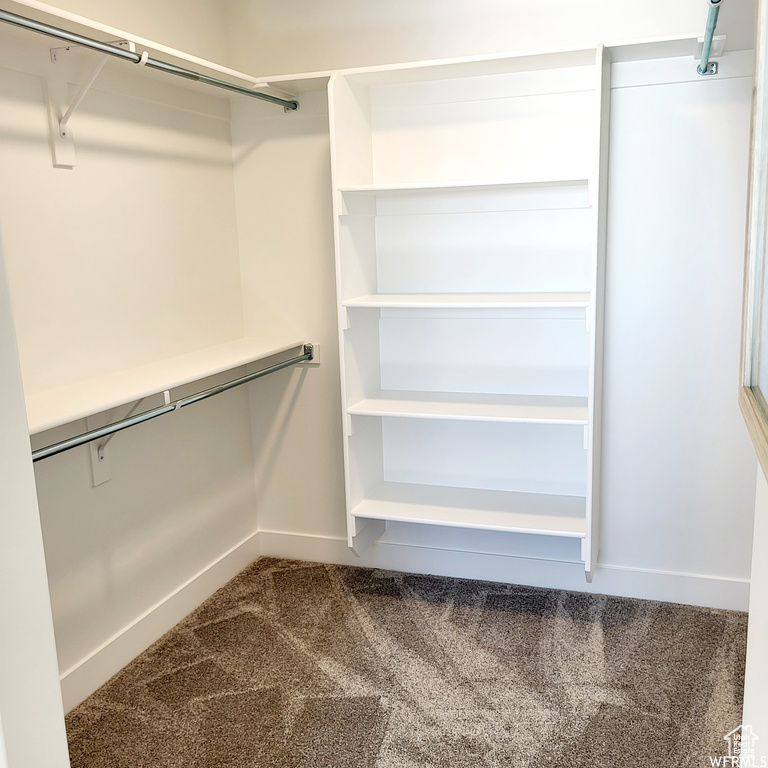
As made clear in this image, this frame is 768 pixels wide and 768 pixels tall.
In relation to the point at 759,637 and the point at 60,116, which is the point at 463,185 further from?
the point at 759,637

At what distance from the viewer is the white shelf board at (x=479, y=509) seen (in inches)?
102

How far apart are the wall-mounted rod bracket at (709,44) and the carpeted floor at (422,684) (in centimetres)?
182

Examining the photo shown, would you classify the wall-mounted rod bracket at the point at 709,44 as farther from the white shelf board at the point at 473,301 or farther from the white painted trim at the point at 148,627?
the white painted trim at the point at 148,627

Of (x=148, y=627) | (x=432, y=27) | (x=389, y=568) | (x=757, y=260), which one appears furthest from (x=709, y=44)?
(x=148, y=627)

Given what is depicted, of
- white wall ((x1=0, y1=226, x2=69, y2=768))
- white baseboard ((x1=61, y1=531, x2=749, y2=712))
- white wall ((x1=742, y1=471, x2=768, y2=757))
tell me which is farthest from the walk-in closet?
white wall ((x1=0, y1=226, x2=69, y2=768))

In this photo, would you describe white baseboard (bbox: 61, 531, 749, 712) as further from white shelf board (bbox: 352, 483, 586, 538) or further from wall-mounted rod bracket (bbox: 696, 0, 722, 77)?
wall-mounted rod bracket (bbox: 696, 0, 722, 77)

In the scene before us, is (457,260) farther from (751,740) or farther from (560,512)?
(751,740)

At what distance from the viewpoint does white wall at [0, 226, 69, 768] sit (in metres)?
1.05

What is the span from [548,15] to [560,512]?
1690 millimetres

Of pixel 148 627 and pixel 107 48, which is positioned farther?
pixel 148 627

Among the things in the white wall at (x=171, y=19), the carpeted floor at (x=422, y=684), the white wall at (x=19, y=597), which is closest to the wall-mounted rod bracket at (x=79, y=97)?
the white wall at (x=171, y=19)

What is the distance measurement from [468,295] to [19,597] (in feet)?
6.44

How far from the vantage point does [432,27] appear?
2.72 metres

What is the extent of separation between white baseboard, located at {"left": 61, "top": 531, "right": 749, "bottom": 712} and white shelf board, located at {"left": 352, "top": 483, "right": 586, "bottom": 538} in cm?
29
